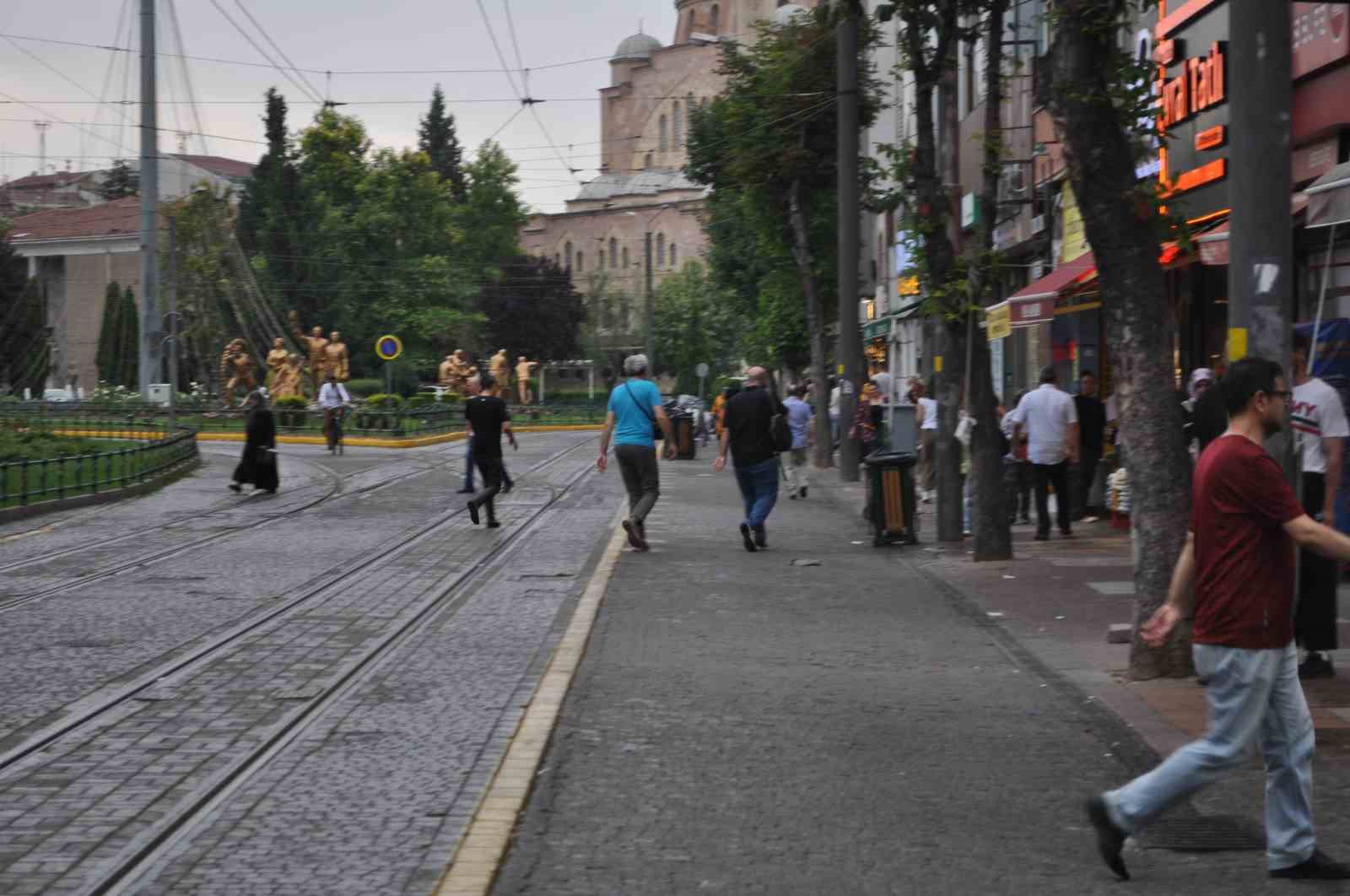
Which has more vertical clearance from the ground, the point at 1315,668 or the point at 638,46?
the point at 638,46

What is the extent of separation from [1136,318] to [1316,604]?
→ 5.92 ft

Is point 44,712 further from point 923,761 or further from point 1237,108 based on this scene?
point 1237,108

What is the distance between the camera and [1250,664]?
5.66m

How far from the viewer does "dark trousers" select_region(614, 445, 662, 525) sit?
17.6m

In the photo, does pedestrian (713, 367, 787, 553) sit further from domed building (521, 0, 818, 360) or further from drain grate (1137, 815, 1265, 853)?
domed building (521, 0, 818, 360)

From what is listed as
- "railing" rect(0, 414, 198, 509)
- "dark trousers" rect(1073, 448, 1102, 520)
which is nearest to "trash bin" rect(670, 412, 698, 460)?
"railing" rect(0, 414, 198, 509)

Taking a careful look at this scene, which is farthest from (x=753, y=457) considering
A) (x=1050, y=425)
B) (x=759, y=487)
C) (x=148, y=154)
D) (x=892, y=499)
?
(x=148, y=154)

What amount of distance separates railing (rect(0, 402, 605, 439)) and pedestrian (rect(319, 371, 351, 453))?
115 inches

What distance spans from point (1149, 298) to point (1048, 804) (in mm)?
4025

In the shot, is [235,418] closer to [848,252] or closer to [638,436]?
[848,252]

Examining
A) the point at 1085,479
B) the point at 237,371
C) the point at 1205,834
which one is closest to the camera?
the point at 1205,834

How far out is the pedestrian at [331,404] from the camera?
4116 centimetres

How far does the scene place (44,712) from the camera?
340 inches

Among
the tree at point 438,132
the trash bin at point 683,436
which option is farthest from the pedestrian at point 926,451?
the tree at point 438,132
